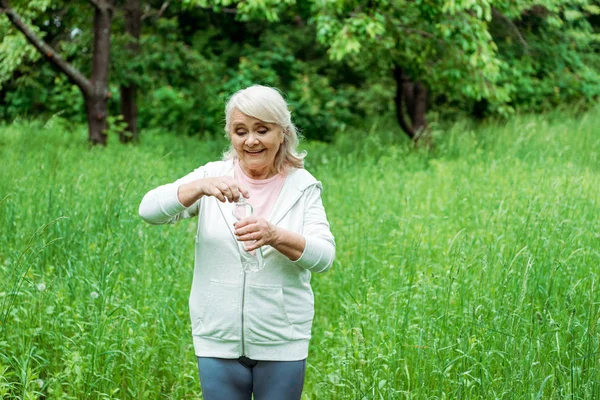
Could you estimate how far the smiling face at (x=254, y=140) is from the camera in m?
2.70

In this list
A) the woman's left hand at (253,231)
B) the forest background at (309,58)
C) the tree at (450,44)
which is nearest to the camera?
the woman's left hand at (253,231)

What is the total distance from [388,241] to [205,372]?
137 inches

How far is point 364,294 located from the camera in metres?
4.60

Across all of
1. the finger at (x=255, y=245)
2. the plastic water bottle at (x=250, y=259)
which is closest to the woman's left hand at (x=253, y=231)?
the finger at (x=255, y=245)

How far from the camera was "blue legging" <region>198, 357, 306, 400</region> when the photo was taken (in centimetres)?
273

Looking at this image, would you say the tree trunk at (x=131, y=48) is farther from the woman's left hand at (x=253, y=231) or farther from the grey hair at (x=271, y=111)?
the woman's left hand at (x=253, y=231)

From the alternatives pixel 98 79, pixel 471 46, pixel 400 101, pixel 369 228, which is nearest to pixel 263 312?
pixel 369 228

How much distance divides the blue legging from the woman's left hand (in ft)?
1.70

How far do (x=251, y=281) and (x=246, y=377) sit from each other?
1.22 ft

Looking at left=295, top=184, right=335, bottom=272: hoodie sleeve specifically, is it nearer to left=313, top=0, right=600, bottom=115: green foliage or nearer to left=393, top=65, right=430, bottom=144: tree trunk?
left=313, top=0, right=600, bottom=115: green foliage

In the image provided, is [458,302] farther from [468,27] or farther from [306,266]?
[468,27]

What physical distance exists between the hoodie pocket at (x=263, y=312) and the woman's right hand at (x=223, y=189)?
0.38 meters

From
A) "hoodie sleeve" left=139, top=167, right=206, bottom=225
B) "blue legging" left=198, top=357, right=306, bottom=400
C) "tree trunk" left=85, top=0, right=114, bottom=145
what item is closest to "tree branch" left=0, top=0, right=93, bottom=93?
"tree trunk" left=85, top=0, right=114, bottom=145

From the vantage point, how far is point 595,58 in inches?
626
